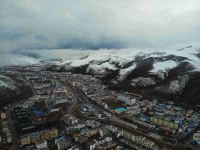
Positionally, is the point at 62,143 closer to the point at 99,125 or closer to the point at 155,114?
the point at 99,125

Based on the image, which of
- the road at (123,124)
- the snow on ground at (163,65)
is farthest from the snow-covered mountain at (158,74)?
the road at (123,124)

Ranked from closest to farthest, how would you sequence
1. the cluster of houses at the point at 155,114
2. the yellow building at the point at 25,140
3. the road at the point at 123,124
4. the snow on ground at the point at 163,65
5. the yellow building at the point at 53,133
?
the yellow building at the point at 25,140 → the road at the point at 123,124 → the yellow building at the point at 53,133 → the cluster of houses at the point at 155,114 → the snow on ground at the point at 163,65

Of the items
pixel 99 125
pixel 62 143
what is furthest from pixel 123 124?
pixel 62 143

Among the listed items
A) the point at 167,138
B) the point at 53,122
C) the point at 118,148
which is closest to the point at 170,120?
the point at 167,138

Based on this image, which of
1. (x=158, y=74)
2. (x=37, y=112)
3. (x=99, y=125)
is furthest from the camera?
(x=158, y=74)

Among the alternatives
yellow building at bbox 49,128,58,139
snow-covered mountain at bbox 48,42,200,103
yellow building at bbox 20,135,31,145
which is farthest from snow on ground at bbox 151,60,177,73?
yellow building at bbox 20,135,31,145

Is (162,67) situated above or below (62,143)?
above

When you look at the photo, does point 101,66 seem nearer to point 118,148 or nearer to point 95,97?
point 95,97

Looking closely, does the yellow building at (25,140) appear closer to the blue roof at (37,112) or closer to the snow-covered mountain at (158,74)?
the blue roof at (37,112)

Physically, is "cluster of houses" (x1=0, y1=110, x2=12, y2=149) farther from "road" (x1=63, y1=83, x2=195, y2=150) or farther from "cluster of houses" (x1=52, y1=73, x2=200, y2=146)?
"cluster of houses" (x1=52, y1=73, x2=200, y2=146)

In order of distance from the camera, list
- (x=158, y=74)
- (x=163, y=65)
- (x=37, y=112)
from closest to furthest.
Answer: (x=37, y=112) → (x=158, y=74) → (x=163, y=65)
